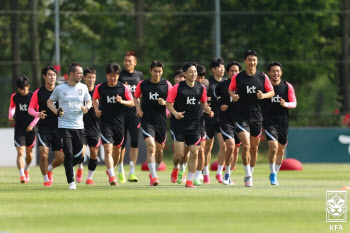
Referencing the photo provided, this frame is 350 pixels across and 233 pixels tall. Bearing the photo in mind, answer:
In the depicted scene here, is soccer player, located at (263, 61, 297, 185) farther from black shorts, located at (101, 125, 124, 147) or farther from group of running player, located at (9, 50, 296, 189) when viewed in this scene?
black shorts, located at (101, 125, 124, 147)

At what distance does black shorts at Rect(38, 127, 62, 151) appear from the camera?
17469 mm

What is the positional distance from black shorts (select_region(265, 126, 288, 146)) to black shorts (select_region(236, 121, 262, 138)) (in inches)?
22.8

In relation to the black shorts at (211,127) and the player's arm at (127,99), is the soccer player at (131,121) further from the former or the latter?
the black shorts at (211,127)

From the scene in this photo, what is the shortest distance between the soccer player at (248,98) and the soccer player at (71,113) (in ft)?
9.42

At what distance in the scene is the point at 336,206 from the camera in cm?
1287

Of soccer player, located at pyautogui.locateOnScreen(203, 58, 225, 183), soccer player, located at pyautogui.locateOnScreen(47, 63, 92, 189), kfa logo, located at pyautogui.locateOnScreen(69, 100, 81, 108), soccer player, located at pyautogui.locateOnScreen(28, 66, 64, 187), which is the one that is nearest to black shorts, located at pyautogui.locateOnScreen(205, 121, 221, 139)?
soccer player, located at pyautogui.locateOnScreen(203, 58, 225, 183)

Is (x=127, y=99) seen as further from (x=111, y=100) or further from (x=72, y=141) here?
(x=72, y=141)

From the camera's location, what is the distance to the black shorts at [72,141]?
53.0ft

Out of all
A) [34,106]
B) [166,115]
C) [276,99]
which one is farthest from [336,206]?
[34,106]

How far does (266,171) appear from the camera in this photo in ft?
83.7

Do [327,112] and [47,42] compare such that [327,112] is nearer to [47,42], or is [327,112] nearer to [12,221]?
[47,42]

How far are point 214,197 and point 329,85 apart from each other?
25459 mm

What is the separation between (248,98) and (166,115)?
1.79m

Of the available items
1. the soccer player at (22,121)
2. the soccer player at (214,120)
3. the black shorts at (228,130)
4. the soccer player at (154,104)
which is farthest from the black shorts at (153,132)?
the soccer player at (22,121)
